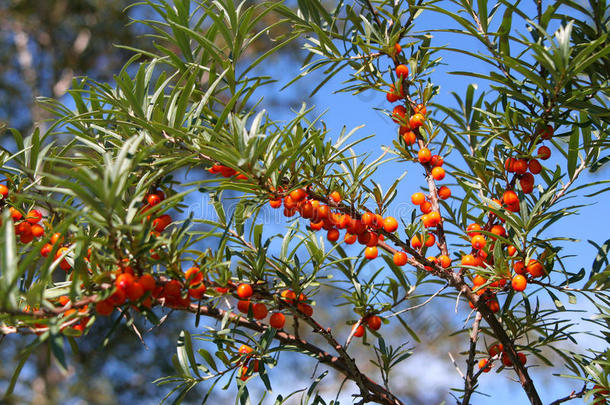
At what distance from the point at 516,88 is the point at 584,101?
9cm

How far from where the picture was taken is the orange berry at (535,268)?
2.24ft

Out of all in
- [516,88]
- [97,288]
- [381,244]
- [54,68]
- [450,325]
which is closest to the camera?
[97,288]

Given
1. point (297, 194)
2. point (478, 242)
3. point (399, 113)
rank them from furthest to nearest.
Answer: point (399, 113)
point (478, 242)
point (297, 194)

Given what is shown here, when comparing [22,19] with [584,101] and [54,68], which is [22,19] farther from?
[584,101]

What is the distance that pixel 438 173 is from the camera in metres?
0.80

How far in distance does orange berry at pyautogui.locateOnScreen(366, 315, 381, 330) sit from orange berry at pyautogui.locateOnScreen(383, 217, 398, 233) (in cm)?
16

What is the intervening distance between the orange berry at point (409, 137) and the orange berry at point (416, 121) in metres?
0.01

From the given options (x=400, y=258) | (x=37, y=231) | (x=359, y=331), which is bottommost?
(x=37, y=231)

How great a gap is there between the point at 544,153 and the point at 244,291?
0.47 metres

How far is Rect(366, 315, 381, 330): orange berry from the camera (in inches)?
31.9

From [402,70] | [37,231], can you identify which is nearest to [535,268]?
[402,70]

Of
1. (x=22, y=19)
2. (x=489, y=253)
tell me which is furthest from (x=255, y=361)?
(x=22, y=19)

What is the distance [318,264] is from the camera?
A: 2.45 feet

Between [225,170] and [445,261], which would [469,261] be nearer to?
[445,261]
